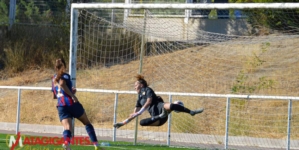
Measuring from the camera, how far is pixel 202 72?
1834 centimetres

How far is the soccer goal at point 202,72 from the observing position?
16.0m

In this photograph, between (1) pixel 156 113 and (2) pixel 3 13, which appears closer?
(1) pixel 156 113

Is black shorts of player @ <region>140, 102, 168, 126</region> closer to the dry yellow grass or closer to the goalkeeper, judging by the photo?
the goalkeeper

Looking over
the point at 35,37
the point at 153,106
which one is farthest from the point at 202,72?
the point at 35,37

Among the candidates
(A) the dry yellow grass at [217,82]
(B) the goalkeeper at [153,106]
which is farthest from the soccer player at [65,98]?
(A) the dry yellow grass at [217,82]

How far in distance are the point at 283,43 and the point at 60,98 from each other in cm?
712

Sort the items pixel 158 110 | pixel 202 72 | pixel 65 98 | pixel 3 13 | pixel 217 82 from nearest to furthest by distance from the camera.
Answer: pixel 65 98 < pixel 158 110 < pixel 202 72 < pixel 217 82 < pixel 3 13

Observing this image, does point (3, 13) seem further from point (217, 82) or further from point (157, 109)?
point (157, 109)

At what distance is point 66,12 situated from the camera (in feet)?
100.0

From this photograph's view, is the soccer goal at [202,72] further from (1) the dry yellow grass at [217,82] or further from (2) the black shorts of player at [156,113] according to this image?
(2) the black shorts of player at [156,113]

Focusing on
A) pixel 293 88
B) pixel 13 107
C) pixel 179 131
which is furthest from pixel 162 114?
pixel 13 107

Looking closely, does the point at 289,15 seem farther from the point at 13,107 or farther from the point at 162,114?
the point at 13,107

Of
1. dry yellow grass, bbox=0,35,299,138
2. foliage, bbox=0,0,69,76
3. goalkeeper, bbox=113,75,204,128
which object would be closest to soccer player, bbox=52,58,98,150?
goalkeeper, bbox=113,75,204,128

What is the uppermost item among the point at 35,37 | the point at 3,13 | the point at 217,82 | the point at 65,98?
the point at 3,13
